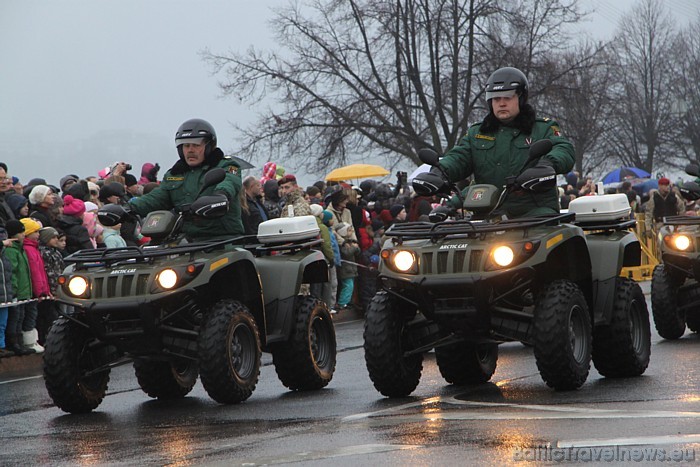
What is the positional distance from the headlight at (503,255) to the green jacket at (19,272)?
24.5ft

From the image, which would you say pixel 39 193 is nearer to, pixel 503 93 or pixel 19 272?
pixel 19 272

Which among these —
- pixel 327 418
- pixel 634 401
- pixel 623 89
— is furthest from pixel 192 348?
pixel 623 89

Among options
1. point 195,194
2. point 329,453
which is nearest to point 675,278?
point 195,194

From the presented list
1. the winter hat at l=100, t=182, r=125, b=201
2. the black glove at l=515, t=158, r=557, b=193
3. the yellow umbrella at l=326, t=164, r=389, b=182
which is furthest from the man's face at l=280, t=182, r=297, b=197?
the yellow umbrella at l=326, t=164, r=389, b=182

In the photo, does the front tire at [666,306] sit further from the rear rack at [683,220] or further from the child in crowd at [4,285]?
the child in crowd at [4,285]

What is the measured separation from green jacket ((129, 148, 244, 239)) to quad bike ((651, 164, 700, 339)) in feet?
17.1

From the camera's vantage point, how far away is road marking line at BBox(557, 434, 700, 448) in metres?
6.64

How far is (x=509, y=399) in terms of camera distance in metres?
9.20

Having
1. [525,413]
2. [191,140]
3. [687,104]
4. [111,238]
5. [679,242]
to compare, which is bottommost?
[525,413]

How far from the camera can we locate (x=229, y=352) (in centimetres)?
977

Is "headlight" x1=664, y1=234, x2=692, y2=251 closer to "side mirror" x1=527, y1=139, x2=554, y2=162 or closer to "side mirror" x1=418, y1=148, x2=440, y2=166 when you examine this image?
"side mirror" x1=527, y1=139, x2=554, y2=162

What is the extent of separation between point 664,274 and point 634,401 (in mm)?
5815

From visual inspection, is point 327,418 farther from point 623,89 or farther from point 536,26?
point 623,89

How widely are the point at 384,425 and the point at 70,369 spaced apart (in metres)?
2.87
